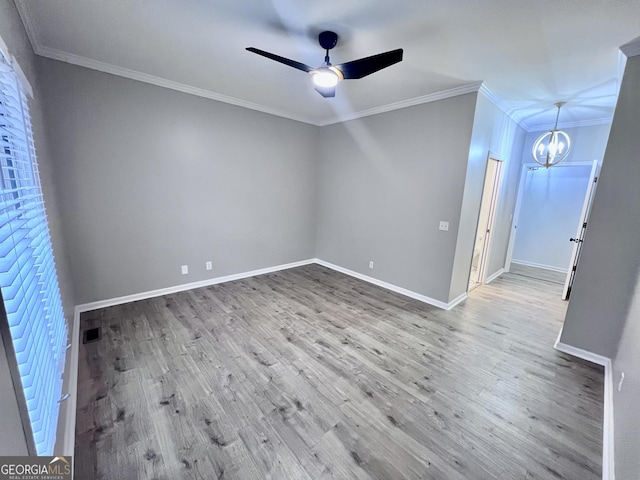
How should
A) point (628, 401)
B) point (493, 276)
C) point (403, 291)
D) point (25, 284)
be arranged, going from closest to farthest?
point (25, 284)
point (628, 401)
point (403, 291)
point (493, 276)

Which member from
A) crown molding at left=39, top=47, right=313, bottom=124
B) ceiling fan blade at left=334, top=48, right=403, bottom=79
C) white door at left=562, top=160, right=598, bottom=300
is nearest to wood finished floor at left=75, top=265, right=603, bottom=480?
white door at left=562, top=160, right=598, bottom=300

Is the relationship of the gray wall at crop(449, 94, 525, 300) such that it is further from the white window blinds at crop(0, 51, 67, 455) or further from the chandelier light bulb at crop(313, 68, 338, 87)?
the white window blinds at crop(0, 51, 67, 455)

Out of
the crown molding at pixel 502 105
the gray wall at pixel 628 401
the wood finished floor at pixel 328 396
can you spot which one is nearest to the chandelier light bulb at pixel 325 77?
the crown molding at pixel 502 105

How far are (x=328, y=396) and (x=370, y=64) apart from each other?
2.46 m

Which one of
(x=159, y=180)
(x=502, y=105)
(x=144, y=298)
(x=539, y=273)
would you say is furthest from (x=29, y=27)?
(x=539, y=273)

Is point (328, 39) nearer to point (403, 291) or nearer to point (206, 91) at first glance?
point (206, 91)

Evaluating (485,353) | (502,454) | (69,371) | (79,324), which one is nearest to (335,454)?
(502,454)

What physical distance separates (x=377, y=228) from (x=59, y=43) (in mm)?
3997

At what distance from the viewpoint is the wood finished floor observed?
149 centimetres

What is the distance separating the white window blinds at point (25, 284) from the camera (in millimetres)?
867

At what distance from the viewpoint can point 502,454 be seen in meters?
1.56

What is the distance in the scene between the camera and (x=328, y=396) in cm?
195

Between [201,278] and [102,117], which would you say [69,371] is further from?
[102,117]

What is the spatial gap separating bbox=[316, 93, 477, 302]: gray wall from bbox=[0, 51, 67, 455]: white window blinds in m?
3.57
